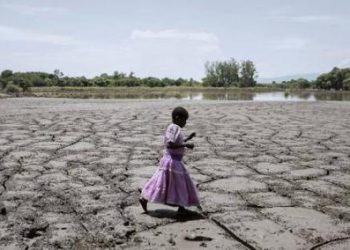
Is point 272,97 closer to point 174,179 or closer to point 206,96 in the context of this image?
point 206,96

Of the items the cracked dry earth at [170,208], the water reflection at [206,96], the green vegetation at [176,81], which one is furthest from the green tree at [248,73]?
the cracked dry earth at [170,208]

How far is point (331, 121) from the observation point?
12.5 metres

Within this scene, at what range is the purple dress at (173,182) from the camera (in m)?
4.09

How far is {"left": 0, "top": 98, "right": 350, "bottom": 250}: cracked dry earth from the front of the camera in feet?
11.9

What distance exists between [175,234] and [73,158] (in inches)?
131

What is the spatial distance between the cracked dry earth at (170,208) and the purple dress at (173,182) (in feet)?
0.50

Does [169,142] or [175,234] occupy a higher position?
[169,142]

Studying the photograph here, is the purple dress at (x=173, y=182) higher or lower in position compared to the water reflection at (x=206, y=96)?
higher

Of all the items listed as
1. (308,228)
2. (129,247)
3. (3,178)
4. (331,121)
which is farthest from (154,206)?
(331,121)

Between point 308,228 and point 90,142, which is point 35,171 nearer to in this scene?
point 90,142

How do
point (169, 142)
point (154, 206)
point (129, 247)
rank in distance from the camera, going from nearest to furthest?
1. point (129, 247)
2. point (169, 142)
3. point (154, 206)

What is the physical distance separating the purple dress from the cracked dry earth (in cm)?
15

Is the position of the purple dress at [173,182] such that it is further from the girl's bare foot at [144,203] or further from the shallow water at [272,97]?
the shallow water at [272,97]

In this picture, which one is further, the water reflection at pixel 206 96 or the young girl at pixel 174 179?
the water reflection at pixel 206 96
